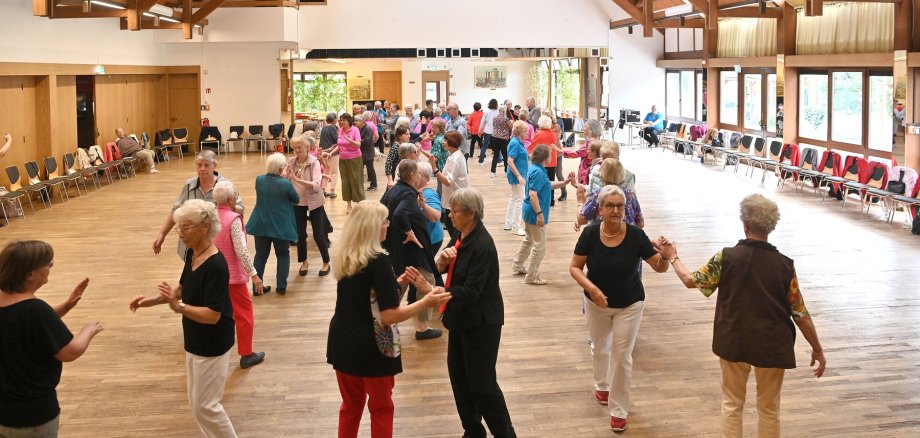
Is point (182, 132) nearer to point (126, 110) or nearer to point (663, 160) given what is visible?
point (126, 110)

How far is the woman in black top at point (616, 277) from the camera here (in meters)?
4.89

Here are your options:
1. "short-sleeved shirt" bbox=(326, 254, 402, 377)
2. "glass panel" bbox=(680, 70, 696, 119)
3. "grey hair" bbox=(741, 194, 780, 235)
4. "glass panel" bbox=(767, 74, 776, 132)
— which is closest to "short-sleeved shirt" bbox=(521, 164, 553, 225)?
"grey hair" bbox=(741, 194, 780, 235)

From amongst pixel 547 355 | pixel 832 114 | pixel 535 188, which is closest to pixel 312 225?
pixel 535 188

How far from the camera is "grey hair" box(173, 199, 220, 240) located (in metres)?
4.42

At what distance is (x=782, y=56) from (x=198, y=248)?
50.9 feet

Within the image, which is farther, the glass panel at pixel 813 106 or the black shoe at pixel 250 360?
the glass panel at pixel 813 106

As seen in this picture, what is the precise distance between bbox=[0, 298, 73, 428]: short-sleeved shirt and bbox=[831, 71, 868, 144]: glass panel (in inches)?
589

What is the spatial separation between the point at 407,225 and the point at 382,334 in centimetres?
246

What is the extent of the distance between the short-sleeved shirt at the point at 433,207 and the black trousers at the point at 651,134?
17729mm

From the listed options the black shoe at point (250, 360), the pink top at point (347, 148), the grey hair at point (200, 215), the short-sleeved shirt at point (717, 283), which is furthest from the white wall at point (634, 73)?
the grey hair at point (200, 215)

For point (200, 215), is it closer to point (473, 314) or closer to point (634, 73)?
point (473, 314)

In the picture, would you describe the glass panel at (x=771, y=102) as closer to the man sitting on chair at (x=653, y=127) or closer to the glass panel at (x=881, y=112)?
the glass panel at (x=881, y=112)

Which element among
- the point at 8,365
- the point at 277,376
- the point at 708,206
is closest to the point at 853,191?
the point at 708,206

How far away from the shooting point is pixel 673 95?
25266 mm
